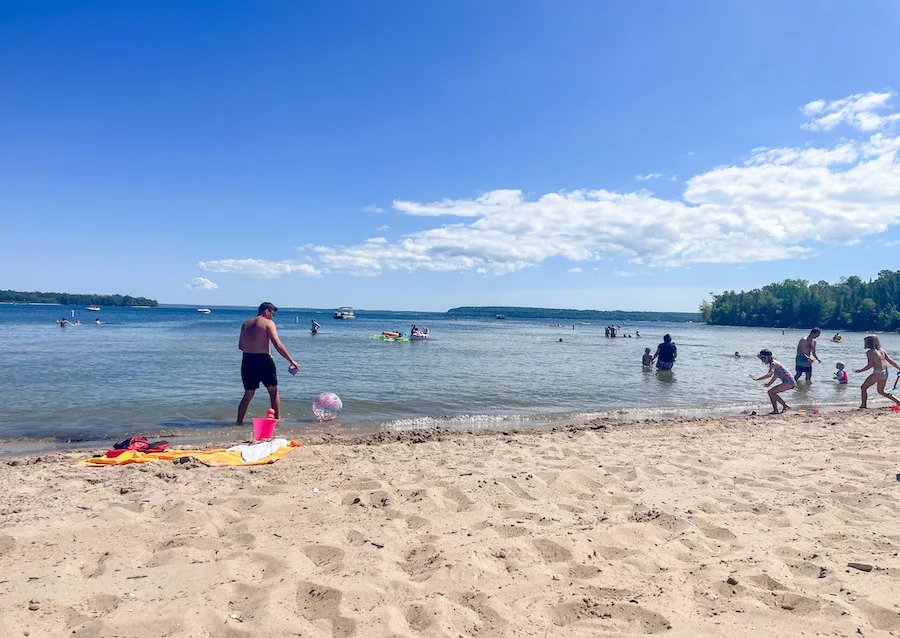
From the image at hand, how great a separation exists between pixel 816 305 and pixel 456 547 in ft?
393

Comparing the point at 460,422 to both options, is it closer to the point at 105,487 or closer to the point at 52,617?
the point at 105,487

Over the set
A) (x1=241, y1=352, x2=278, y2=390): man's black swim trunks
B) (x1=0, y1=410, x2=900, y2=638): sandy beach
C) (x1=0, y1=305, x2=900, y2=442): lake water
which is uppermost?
(x1=241, y1=352, x2=278, y2=390): man's black swim trunks

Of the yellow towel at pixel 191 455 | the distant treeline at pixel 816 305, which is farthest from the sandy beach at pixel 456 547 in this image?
the distant treeline at pixel 816 305

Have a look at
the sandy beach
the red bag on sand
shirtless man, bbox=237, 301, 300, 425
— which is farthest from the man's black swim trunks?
the sandy beach

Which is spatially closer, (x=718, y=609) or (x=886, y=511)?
(x=718, y=609)

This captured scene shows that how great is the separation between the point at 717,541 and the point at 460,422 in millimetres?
6799

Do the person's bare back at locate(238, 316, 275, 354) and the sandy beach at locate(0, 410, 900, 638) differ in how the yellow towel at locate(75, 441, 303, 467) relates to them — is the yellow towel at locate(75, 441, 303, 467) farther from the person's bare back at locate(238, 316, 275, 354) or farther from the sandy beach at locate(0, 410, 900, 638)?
the person's bare back at locate(238, 316, 275, 354)

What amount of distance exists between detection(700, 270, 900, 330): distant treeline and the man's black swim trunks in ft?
354

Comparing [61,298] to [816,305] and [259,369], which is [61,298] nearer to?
[259,369]

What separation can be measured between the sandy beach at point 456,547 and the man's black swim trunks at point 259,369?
2.80 meters

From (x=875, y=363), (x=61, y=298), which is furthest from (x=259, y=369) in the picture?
(x=61, y=298)

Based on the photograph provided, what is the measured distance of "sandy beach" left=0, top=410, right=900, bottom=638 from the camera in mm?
2949

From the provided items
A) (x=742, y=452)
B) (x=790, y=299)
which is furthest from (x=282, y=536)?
(x=790, y=299)

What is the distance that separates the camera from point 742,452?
7059 millimetres
